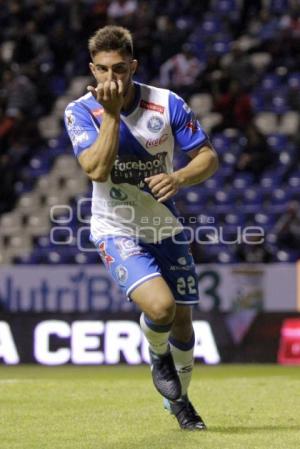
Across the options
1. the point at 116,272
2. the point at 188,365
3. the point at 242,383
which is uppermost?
the point at 116,272

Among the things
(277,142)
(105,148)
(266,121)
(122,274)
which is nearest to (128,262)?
(122,274)

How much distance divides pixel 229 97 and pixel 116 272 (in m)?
13.0

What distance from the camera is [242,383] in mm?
10766

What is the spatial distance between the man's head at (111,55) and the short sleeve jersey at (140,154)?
394mm

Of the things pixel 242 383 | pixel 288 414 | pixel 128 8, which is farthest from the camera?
pixel 128 8

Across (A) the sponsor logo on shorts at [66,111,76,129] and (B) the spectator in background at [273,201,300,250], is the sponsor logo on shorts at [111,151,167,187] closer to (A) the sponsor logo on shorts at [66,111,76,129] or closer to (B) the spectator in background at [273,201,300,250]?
(A) the sponsor logo on shorts at [66,111,76,129]

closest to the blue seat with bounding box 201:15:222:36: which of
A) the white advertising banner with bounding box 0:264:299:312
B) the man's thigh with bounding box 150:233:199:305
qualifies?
the white advertising banner with bounding box 0:264:299:312

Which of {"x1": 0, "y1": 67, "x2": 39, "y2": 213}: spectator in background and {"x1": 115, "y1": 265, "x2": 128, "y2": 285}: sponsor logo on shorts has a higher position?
{"x1": 115, "y1": 265, "x2": 128, "y2": 285}: sponsor logo on shorts

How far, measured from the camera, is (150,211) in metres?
7.48

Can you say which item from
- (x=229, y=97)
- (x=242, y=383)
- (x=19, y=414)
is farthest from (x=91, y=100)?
(x=229, y=97)

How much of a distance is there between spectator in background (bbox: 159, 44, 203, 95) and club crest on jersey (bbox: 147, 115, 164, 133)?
1372 centimetres

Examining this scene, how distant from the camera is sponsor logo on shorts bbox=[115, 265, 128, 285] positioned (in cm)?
729

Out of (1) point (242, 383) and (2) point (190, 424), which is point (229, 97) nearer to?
(1) point (242, 383)

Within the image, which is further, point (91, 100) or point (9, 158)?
point (9, 158)
